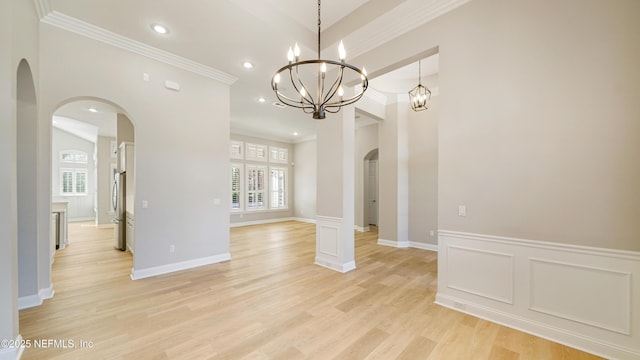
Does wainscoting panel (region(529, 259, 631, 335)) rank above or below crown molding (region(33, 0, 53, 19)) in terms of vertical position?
below

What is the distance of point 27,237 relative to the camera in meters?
2.74

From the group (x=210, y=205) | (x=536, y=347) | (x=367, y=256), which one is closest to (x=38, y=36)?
(x=210, y=205)

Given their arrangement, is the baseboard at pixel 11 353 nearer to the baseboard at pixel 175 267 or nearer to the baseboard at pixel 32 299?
the baseboard at pixel 32 299

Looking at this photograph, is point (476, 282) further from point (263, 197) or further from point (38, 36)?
point (263, 197)

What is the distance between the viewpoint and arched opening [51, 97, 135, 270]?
206 inches

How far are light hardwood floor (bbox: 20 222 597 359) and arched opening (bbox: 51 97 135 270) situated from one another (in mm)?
1548

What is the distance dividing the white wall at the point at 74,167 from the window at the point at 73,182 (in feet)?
0.31

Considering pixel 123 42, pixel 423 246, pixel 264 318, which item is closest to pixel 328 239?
pixel 264 318

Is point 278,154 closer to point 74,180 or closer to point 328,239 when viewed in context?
point 328,239

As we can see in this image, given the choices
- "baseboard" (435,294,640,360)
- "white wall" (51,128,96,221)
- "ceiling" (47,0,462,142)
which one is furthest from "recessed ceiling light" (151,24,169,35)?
"white wall" (51,128,96,221)

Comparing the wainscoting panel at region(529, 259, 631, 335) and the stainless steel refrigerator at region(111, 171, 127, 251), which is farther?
the stainless steel refrigerator at region(111, 171, 127, 251)

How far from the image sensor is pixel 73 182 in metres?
10.1

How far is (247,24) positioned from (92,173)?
11.8 metres

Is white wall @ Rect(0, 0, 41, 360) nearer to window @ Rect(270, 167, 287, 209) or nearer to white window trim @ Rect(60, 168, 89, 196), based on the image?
window @ Rect(270, 167, 287, 209)
